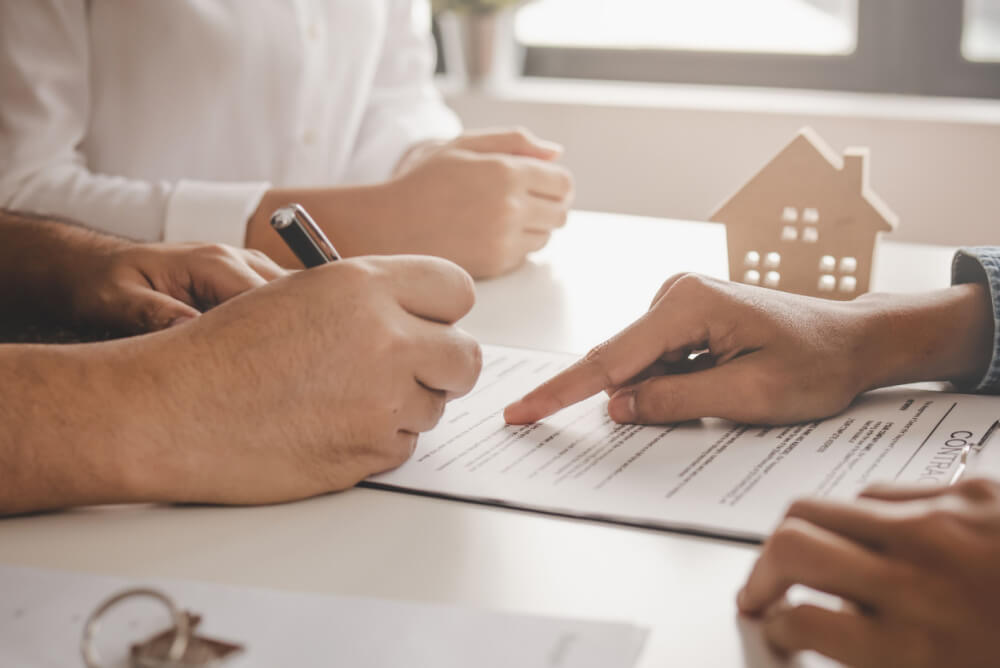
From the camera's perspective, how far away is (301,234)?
23.9 inches

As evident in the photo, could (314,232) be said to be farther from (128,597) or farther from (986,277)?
(986,277)

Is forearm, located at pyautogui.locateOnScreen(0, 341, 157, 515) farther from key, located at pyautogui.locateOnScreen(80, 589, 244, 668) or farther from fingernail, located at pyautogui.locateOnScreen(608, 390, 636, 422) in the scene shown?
fingernail, located at pyautogui.locateOnScreen(608, 390, 636, 422)

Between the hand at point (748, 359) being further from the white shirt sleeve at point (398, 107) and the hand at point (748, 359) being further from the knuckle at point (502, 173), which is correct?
the white shirt sleeve at point (398, 107)

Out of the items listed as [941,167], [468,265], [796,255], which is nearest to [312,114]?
[468,265]

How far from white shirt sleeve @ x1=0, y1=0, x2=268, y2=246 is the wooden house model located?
53 centimetres

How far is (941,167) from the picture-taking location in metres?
1.94

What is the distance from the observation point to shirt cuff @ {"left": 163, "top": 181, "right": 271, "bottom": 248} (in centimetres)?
106

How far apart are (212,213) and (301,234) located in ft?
1.68

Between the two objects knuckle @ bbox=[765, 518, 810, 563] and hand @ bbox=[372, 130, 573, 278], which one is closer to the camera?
knuckle @ bbox=[765, 518, 810, 563]

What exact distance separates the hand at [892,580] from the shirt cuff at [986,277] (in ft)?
1.02

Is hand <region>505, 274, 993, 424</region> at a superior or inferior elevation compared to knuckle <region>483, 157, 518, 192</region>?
inferior

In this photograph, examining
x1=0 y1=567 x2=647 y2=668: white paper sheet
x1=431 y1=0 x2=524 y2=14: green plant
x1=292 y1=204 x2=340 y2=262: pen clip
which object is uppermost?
x1=431 y1=0 x2=524 y2=14: green plant

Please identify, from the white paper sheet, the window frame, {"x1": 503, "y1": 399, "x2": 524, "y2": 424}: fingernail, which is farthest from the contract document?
the window frame

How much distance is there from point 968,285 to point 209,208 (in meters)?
0.77
